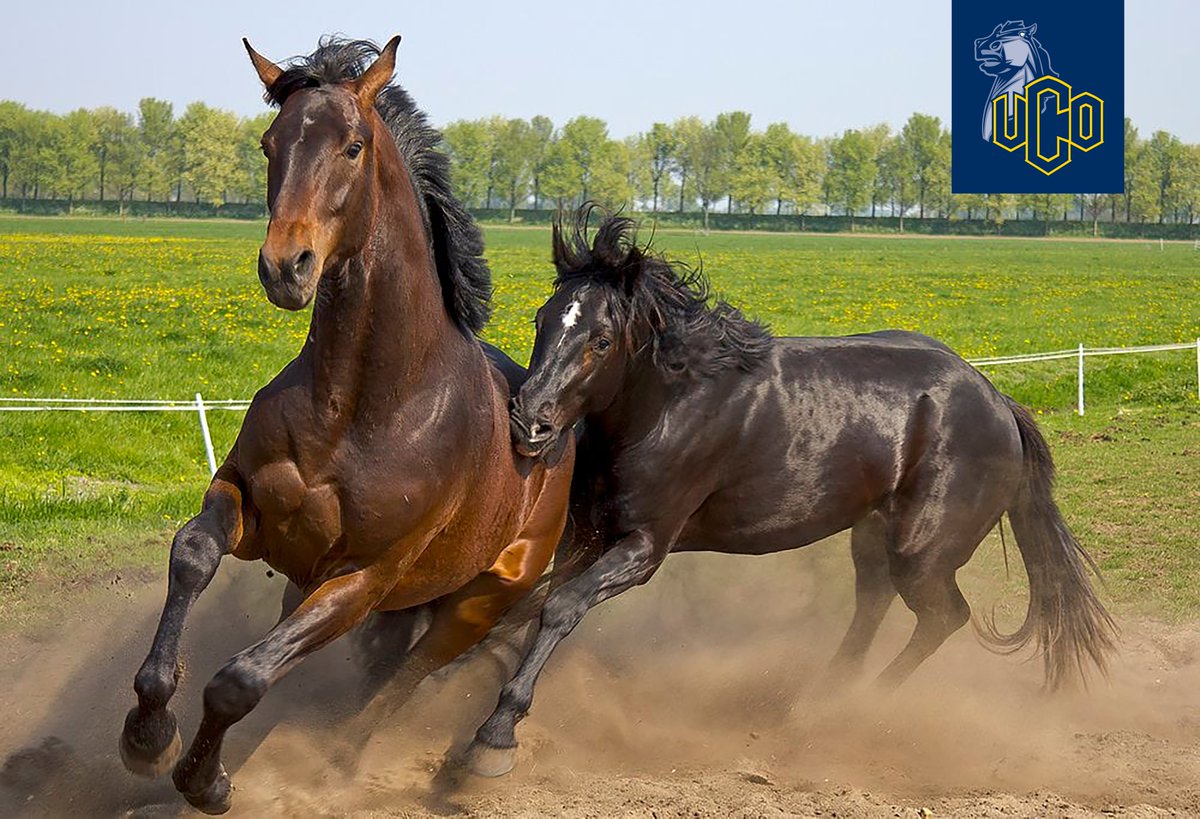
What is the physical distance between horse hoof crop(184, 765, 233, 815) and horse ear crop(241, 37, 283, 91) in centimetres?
207

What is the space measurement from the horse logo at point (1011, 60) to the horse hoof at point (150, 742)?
81.3ft

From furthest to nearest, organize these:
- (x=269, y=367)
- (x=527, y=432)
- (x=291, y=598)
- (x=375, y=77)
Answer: (x=269, y=367) < (x=291, y=598) < (x=527, y=432) < (x=375, y=77)

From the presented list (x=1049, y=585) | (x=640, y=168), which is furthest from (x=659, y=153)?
(x=1049, y=585)

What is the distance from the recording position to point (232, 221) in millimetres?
70562

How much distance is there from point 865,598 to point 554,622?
2036 mm

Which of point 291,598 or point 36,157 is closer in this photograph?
point 291,598

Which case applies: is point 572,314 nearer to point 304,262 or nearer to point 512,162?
point 304,262

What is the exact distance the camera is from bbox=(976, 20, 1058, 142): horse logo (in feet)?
83.8

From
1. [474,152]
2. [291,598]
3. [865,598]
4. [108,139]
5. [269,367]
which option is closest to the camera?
[291,598]

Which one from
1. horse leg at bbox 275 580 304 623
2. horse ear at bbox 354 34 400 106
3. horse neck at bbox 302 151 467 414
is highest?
horse ear at bbox 354 34 400 106

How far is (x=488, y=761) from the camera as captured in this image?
Answer: 447 centimetres

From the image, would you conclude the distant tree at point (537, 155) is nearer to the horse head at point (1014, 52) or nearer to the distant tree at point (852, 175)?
the distant tree at point (852, 175)

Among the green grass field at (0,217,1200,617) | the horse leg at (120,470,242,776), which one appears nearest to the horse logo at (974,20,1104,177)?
the green grass field at (0,217,1200,617)

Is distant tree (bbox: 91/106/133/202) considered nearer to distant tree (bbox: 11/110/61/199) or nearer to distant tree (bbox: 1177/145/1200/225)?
distant tree (bbox: 11/110/61/199)
